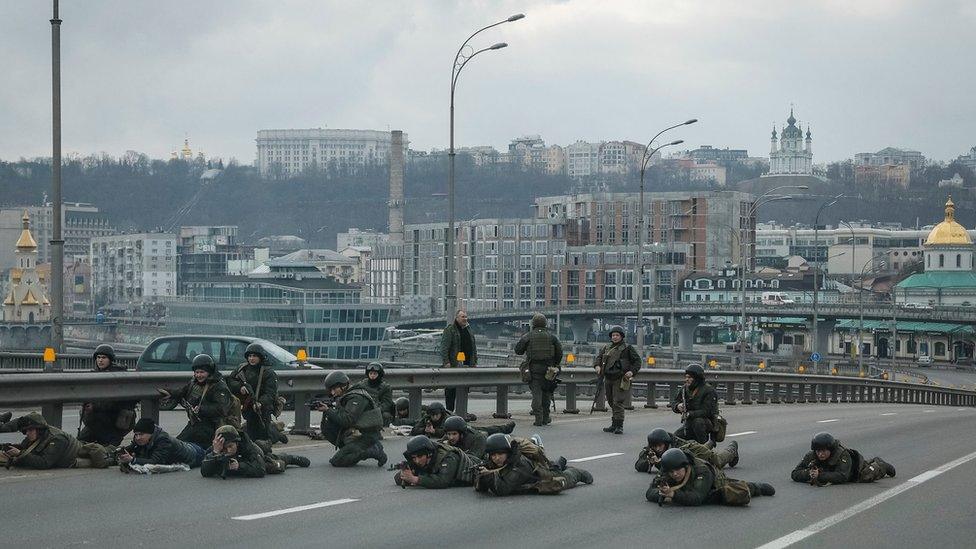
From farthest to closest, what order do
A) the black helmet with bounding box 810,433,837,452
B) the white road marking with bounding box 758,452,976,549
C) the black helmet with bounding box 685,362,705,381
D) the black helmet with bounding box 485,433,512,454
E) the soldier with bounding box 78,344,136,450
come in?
the black helmet with bounding box 685,362,705,381
the soldier with bounding box 78,344,136,450
the black helmet with bounding box 810,433,837,452
the black helmet with bounding box 485,433,512,454
the white road marking with bounding box 758,452,976,549

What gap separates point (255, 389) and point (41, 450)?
2600 millimetres

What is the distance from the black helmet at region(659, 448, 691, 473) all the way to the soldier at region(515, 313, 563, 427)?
9.95 m

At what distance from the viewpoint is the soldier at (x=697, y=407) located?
18.4 meters

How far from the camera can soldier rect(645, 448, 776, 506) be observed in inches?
542

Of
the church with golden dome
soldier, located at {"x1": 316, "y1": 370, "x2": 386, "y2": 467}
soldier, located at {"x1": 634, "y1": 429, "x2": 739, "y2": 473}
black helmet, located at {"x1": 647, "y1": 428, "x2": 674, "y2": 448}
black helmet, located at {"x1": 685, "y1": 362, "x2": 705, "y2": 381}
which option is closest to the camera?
soldier, located at {"x1": 634, "y1": 429, "x2": 739, "y2": 473}

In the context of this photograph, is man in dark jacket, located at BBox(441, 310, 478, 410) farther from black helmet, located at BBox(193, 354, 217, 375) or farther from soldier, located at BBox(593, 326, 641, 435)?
black helmet, located at BBox(193, 354, 217, 375)

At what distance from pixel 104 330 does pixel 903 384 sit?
8827 cm

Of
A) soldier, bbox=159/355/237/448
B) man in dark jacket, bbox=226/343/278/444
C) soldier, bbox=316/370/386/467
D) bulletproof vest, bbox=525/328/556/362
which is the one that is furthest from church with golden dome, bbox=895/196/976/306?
soldier, bbox=159/355/237/448

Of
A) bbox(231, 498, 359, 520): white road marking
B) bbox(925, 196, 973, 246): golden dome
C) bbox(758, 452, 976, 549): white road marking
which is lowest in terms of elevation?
bbox(758, 452, 976, 549): white road marking

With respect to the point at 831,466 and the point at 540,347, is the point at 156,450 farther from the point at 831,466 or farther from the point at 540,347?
the point at 540,347

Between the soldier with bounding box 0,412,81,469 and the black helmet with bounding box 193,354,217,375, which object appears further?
the black helmet with bounding box 193,354,217,375

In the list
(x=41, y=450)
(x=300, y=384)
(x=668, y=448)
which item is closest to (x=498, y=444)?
(x=668, y=448)

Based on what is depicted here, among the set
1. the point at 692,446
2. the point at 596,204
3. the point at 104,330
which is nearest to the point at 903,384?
the point at 692,446

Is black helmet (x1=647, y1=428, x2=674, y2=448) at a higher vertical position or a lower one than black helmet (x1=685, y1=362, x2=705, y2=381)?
lower
